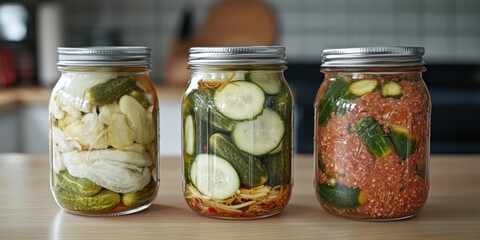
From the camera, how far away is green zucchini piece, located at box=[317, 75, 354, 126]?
2.34 feet

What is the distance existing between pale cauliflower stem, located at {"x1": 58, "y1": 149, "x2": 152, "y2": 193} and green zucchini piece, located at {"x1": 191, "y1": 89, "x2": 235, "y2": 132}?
0.08 m

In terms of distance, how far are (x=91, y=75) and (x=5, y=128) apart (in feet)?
5.46

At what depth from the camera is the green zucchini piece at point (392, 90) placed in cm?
71

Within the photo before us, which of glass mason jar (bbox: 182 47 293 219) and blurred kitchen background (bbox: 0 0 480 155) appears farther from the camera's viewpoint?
blurred kitchen background (bbox: 0 0 480 155)

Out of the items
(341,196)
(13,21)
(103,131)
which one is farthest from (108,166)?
(13,21)

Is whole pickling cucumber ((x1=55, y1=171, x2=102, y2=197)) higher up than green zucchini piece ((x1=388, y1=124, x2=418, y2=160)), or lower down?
lower down

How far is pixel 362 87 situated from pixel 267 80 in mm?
106

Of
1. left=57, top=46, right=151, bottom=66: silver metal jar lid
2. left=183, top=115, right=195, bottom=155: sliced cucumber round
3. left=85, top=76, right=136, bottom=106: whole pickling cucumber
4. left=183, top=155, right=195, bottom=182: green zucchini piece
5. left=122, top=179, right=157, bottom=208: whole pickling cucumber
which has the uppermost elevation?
left=57, top=46, right=151, bottom=66: silver metal jar lid

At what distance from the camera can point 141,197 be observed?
2.49 ft

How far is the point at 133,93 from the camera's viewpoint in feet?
2.43

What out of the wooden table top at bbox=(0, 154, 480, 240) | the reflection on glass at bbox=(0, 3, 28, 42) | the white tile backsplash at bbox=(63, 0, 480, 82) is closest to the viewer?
the wooden table top at bbox=(0, 154, 480, 240)

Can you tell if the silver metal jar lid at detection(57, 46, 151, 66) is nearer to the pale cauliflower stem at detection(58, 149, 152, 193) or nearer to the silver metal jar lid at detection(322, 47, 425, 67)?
the pale cauliflower stem at detection(58, 149, 152, 193)

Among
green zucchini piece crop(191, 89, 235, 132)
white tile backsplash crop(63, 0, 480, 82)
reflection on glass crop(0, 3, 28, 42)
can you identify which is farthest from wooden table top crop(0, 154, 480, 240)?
white tile backsplash crop(63, 0, 480, 82)

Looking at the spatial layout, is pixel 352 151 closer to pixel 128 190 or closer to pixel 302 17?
pixel 128 190
